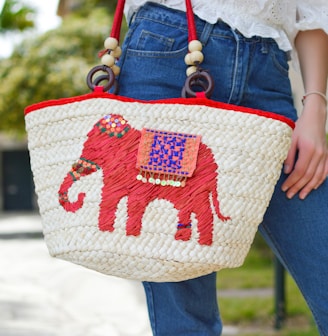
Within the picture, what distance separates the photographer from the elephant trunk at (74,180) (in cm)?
139

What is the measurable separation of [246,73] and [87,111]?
338 mm

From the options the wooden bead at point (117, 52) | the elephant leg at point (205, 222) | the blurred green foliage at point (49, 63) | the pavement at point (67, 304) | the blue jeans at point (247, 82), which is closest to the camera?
the elephant leg at point (205, 222)

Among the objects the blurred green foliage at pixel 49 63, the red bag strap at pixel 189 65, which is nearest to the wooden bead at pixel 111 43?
the red bag strap at pixel 189 65

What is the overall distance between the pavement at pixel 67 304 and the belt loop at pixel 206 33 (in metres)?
2.61

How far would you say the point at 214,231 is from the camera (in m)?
1.33

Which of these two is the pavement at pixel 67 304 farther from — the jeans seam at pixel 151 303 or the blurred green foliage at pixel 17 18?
the blurred green foliage at pixel 17 18

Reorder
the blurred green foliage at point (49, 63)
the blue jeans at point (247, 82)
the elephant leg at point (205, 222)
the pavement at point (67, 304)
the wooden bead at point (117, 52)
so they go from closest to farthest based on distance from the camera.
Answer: the elephant leg at point (205, 222) < the blue jeans at point (247, 82) < the wooden bead at point (117, 52) < the pavement at point (67, 304) < the blurred green foliage at point (49, 63)

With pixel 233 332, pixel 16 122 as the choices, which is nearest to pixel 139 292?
pixel 233 332

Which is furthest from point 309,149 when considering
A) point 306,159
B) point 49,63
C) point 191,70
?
point 49,63

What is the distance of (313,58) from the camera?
5.08 feet

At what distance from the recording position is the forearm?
1.54 metres

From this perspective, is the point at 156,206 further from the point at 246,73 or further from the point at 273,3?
→ the point at 273,3

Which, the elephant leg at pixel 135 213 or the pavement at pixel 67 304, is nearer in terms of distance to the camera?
the elephant leg at pixel 135 213

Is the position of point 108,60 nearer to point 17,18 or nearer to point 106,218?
point 106,218
